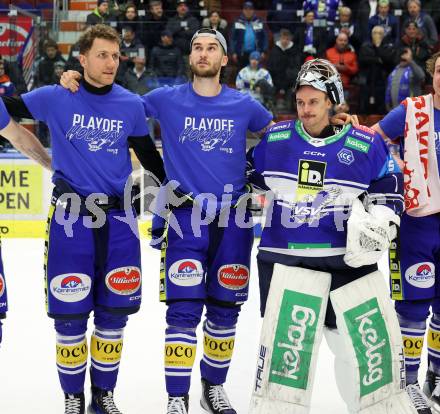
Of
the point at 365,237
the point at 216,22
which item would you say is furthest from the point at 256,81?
the point at 365,237

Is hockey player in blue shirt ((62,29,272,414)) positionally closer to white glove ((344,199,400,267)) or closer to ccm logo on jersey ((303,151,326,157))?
ccm logo on jersey ((303,151,326,157))

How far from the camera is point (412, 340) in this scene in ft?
12.7

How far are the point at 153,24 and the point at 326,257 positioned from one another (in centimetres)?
675

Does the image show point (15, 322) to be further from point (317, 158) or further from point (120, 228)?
point (317, 158)

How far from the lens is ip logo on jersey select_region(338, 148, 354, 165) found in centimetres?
340

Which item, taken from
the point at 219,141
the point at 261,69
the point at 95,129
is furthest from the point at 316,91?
the point at 261,69

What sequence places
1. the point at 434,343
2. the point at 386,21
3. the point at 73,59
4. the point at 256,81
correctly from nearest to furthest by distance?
1. the point at 434,343
2. the point at 73,59
3. the point at 256,81
4. the point at 386,21

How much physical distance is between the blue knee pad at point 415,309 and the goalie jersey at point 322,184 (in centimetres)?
58

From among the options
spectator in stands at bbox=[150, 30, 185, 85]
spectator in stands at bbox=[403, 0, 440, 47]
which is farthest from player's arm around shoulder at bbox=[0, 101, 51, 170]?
spectator in stands at bbox=[403, 0, 440, 47]

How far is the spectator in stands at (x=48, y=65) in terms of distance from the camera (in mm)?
9336

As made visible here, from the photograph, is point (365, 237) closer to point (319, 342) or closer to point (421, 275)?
point (319, 342)

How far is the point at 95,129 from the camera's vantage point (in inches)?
145

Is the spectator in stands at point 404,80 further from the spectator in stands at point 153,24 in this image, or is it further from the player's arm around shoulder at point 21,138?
the player's arm around shoulder at point 21,138

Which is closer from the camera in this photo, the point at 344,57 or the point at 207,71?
the point at 207,71
